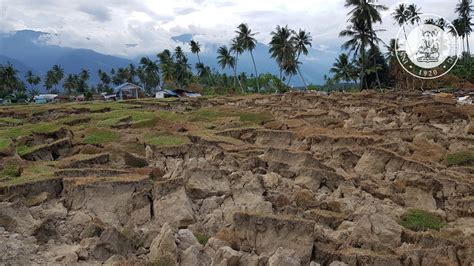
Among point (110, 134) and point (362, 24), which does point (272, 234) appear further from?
point (362, 24)

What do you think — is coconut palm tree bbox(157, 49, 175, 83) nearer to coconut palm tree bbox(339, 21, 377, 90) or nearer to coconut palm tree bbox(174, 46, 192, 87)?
coconut palm tree bbox(174, 46, 192, 87)

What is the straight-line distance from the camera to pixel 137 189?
1281 cm

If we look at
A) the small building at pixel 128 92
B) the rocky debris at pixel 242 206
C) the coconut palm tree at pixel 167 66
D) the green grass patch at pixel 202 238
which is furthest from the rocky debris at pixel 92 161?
the coconut palm tree at pixel 167 66

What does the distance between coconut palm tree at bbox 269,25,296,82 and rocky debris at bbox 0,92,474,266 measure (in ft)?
196

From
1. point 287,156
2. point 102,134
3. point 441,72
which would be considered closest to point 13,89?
point 441,72

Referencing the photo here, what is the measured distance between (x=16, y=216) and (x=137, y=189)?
3029mm

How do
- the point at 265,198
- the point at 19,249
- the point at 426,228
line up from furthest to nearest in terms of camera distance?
the point at 265,198
the point at 426,228
the point at 19,249

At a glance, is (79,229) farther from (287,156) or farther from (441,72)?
(441,72)

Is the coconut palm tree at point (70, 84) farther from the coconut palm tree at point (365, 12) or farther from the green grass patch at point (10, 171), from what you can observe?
the green grass patch at point (10, 171)

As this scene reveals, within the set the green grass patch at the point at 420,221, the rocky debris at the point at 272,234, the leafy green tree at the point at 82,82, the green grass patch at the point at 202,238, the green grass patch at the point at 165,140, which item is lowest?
the green grass patch at the point at 420,221

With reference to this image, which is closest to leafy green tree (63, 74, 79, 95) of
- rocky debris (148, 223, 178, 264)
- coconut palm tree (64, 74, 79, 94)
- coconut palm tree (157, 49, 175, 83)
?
coconut palm tree (64, 74, 79, 94)

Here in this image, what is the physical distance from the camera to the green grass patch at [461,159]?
61.8 feet

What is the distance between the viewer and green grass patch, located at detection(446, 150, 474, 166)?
18844mm

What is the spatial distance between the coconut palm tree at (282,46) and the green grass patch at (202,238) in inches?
2756
